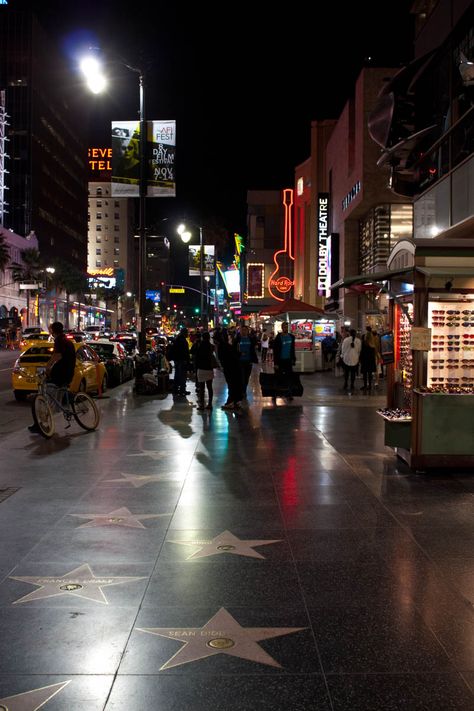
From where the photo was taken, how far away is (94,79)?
57.9 feet

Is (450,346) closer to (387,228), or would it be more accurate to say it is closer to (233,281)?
(387,228)

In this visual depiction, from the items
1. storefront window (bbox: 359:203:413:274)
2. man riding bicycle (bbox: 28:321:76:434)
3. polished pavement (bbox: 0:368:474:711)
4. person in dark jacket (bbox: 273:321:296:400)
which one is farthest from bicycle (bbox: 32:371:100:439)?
storefront window (bbox: 359:203:413:274)

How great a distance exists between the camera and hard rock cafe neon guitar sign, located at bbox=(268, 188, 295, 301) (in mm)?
65625

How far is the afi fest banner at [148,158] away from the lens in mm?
18859

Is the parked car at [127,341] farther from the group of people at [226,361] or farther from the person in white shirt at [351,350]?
the group of people at [226,361]

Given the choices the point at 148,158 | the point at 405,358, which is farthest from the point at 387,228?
the point at 405,358

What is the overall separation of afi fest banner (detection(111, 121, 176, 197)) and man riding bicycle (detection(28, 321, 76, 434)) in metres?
8.13

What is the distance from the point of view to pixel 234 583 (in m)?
4.98

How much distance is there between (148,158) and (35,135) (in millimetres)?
94629

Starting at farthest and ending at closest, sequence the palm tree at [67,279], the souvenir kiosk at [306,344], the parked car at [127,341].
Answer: the palm tree at [67,279], the parked car at [127,341], the souvenir kiosk at [306,344]

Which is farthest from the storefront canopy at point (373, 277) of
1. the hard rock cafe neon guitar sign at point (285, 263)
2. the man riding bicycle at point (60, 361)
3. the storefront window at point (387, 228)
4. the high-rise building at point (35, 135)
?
the high-rise building at point (35, 135)

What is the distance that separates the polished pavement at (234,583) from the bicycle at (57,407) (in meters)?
1.43

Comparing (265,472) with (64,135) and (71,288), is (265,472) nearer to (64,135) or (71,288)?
(71,288)

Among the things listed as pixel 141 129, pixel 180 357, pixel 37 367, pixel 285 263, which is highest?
pixel 285 263
